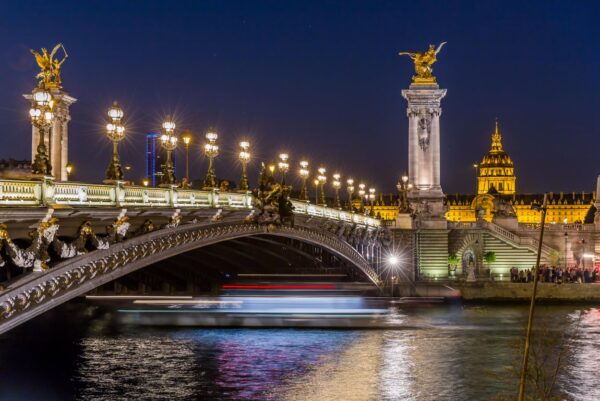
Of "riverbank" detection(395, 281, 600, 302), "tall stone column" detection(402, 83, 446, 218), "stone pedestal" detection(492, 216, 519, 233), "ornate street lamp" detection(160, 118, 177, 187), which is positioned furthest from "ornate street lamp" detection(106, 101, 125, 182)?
"stone pedestal" detection(492, 216, 519, 233)

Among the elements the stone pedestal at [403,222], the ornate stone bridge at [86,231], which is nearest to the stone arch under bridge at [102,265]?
the ornate stone bridge at [86,231]

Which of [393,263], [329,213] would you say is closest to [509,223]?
[393,263]

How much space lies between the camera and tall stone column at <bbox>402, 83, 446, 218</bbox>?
81625mm

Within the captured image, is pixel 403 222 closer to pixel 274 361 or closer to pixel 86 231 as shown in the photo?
pixel 274 361

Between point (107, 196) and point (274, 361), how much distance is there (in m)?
15.7

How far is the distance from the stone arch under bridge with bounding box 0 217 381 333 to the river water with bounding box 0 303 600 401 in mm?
4951

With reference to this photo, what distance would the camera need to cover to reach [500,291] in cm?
6888

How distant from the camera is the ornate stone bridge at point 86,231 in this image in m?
21.6

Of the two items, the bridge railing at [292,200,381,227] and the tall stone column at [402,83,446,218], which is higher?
the tall stone column at [402,83,446,218]

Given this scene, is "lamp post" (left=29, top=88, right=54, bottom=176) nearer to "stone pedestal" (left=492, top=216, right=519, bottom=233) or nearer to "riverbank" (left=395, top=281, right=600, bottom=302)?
"riverbank" (left=395, top=281, right=600, bottom=302)

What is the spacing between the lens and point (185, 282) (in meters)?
52.5

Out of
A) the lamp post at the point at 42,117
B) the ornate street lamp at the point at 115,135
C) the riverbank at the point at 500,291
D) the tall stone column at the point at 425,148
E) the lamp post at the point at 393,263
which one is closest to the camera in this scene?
the lamp post at the point at 42,117

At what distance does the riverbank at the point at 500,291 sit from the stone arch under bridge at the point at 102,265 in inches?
1178

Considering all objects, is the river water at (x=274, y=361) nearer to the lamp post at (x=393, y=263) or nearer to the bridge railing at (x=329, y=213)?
the bridge railing at (x=329, y=213)
